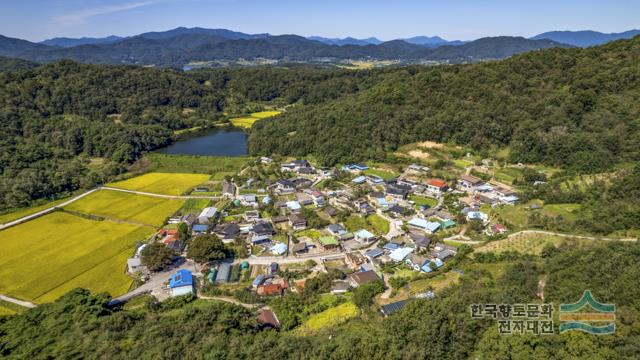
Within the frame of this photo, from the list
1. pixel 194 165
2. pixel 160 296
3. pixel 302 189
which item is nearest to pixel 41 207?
pixel 194 165

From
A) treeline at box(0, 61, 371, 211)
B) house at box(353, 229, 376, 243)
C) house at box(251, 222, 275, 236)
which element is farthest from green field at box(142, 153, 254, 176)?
house at box(353, 229, 376, 243)

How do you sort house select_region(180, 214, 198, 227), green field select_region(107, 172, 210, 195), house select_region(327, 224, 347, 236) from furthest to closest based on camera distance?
green field select_region(107, 172, 210, 195)
house select_region(180, 214, 198, 227)
house select_region(327, 224, 347, 236)

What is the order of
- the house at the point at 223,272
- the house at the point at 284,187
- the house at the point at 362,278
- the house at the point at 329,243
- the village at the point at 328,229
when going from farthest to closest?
1. the house at the point at 284,187
2. the house at the point at 329,243
3. the village at the point at 328,229
4. the house at the point at 223,272
5. the house at the point at 362,278

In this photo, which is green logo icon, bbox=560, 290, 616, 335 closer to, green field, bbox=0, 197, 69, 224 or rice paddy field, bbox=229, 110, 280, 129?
green field, bbox=0, 197, 69, 224

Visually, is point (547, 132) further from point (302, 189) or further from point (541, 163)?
point (302, 189)

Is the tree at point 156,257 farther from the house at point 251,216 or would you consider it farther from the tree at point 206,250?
the house at point 251,216

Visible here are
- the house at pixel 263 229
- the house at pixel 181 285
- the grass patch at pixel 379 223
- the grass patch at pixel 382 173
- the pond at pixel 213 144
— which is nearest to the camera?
the house at pixel 181 285

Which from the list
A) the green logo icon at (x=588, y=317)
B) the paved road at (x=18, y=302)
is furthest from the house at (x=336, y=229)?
the paved road at (x=18, y=302)

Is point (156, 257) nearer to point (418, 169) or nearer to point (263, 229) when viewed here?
point (263, 229)
